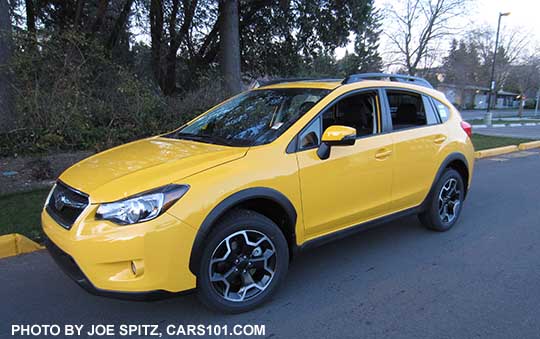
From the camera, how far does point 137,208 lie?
241 centimetres

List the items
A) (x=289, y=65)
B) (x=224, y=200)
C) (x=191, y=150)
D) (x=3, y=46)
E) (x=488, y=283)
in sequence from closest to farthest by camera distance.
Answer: (x=224, y=200), (x=191, y=150), (x=488, y=283), (x=3, y=46), (x=289, y=65)

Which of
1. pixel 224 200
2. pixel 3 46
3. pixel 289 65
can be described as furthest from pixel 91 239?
pixel 289 65

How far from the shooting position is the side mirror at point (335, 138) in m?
3.01

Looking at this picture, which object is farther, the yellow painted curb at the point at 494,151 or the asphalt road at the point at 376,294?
the yellow painted curb at the point at 494,151

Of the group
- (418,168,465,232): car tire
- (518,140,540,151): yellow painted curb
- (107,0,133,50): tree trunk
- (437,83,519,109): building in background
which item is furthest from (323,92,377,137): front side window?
(437,83,519,109): building in background

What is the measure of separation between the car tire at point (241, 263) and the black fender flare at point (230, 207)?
69 millimetres

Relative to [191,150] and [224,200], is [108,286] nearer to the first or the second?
[224,200]

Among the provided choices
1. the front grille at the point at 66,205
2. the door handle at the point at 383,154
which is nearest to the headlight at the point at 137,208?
the front grille at the point at 66,205

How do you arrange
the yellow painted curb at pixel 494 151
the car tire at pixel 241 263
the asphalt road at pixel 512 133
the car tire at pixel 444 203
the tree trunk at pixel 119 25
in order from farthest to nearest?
the asphalt road at pixel 512 133, the tree trunk at pixel 119 25, the yellow painted curb at pixel 494 151, the car tire at pixel 444 203, the car tire at pixel 241 263

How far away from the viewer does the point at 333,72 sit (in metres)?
47.1

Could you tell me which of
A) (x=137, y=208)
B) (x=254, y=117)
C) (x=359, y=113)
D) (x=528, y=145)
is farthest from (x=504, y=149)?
(x=137, y=208)

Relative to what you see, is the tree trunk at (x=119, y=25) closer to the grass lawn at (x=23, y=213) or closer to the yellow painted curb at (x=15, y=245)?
the grass lawn at (x=23, y=213)

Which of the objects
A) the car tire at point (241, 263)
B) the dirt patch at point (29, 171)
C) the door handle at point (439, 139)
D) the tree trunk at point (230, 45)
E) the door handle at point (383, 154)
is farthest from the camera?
the tree trunk at point (230, 45)

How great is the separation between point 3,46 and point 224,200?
7114 millimetres
